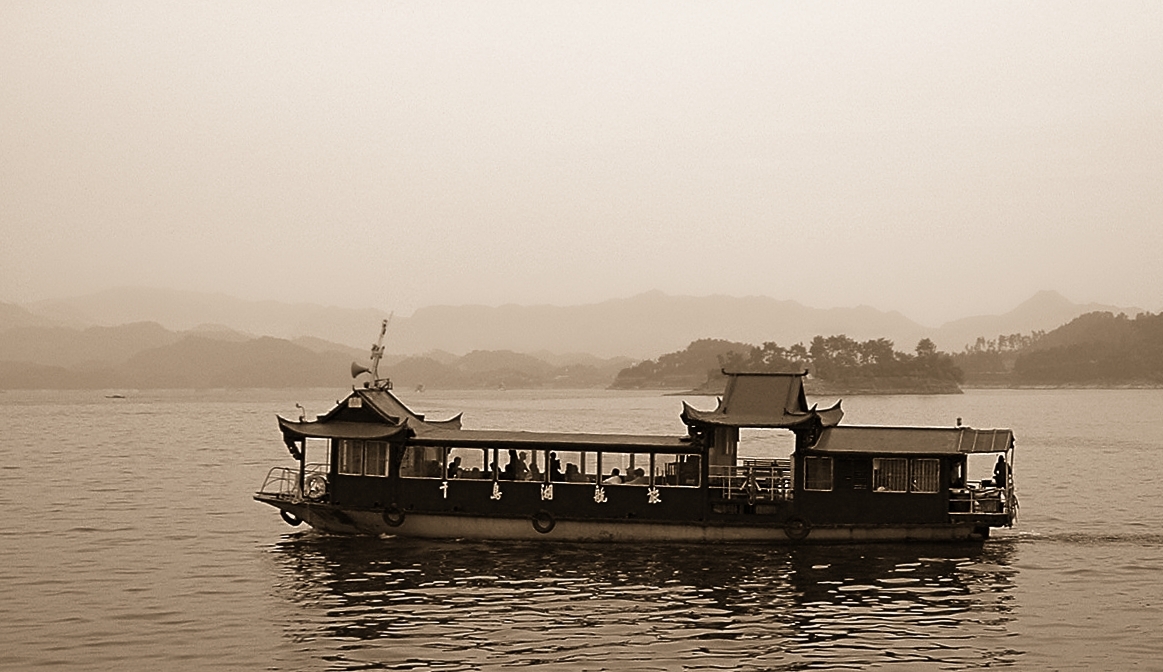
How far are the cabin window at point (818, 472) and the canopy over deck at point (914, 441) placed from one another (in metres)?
0.44

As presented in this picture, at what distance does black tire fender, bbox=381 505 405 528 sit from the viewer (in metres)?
42.2

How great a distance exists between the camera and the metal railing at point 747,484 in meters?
40.7

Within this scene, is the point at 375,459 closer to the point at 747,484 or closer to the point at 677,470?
the point at 677,470

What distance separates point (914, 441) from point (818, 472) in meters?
3.48

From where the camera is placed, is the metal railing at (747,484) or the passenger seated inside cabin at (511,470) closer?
the metal railing at (747,484)

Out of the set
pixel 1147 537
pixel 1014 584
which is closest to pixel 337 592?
pixel 1014 584

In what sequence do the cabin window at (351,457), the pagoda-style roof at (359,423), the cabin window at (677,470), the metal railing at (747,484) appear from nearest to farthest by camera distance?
the metal railing at (747,484) < the cabin window at (677,470) < the pagoda-style roof at (359,423) < the cabin window at (351,457)

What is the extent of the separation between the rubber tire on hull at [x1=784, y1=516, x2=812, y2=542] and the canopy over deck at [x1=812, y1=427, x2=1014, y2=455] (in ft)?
7.96

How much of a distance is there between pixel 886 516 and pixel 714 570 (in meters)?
6.29

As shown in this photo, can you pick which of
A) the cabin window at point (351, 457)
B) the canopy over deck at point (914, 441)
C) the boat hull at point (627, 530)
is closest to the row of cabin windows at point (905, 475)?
the canopy over deck at point (914, 441)

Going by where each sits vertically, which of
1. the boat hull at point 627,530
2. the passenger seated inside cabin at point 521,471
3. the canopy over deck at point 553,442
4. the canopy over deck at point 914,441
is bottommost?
the boat hull at point 627,530

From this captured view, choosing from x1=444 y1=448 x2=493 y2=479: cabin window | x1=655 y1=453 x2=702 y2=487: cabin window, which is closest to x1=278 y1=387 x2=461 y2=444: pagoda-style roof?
x1=444 y1=448 x2=493 y2=479: cabin window

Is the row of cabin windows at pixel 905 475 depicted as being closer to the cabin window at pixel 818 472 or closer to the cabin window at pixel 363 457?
the cabin window at pixel 818 472

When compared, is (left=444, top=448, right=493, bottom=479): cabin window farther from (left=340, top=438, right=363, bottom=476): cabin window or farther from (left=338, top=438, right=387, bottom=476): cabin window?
(left=340, top=438, right=363, bottom=476): cabin window
